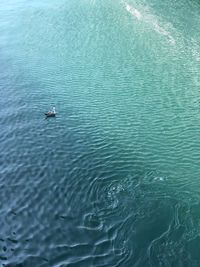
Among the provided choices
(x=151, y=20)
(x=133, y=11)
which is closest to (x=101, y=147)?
(x=151, y=20)

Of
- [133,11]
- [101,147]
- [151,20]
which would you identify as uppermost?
[133,11]

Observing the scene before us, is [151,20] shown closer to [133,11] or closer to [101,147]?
[133,11]

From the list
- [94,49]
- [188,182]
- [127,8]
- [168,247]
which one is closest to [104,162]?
[188,182]

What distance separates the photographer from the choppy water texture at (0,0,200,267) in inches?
1089

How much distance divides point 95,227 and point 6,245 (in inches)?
278

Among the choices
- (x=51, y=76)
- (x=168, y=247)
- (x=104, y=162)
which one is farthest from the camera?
(x=51, y=76)

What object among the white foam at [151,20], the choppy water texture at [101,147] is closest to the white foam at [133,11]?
the white foam at [151,20]

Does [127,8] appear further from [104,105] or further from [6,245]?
[6,245]

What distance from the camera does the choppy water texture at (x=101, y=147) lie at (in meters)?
27.7

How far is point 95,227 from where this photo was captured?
28906 mm

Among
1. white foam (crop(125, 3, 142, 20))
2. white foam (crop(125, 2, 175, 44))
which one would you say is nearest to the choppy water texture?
white foam (crop(125, 2, 175, 44))

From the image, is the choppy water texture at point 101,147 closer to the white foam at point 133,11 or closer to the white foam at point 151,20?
the white foam at point 151,20

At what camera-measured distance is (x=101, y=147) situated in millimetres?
39094

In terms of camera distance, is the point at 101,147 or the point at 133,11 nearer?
the point at 101,147
